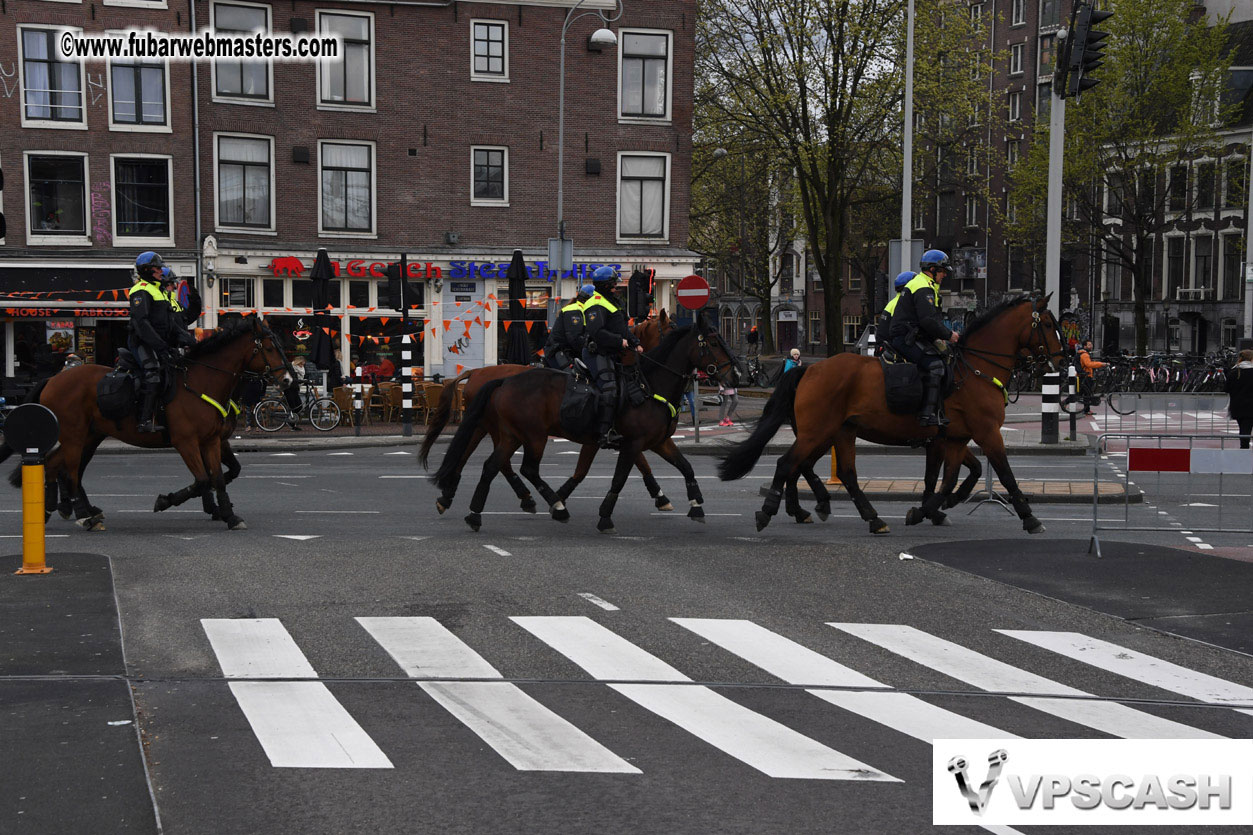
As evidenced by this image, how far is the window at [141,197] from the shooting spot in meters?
34.0

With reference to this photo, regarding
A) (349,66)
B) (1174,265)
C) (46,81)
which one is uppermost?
(349,66)

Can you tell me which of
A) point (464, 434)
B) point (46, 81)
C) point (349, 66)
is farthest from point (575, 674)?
point (46, 81)

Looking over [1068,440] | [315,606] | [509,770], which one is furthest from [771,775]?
[1068,440]

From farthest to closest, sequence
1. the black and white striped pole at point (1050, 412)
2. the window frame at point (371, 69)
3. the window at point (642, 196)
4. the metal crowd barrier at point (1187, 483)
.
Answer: the window at point (642, 196)
the window frame at point (371, 69)
the black and white striped pole at point (1050, 412)
the metal crowd barrier at point (1187, 483)

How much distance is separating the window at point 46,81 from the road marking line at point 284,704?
93.0 feet

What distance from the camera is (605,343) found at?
13.1m

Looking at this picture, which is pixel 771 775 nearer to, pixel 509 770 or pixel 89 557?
pixel 509 770

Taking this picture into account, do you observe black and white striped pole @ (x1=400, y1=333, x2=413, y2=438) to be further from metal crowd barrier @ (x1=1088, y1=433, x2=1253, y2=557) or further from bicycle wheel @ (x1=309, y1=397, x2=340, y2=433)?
metal crowd barrier @ (x1=1088, y1=433, x2=1253, y2=557)

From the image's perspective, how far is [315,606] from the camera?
30.5 ft

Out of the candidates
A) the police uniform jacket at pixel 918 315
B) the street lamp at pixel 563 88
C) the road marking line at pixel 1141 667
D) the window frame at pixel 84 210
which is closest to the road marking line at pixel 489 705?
the road marking line at pixel 1141 667

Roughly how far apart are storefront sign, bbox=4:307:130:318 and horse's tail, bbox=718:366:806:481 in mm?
23891

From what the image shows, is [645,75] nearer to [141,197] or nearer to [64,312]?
[141,197]

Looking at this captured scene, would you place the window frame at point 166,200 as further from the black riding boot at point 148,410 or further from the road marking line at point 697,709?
the road marking line at point 697,709

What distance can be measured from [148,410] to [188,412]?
362mm
